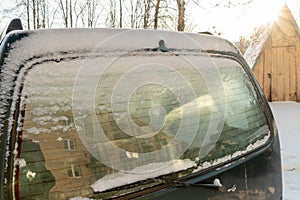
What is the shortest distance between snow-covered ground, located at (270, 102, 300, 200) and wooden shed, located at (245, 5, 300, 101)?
0.55 meters

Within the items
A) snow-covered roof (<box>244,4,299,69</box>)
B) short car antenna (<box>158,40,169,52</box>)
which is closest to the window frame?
short car antenna (<box>158,40,169,52</box>)

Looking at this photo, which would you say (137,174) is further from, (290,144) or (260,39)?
(260,39)

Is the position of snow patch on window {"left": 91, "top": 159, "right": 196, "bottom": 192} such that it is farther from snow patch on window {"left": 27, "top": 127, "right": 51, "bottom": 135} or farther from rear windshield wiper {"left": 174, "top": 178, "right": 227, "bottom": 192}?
snow patch on window {"left": 27, "top": 127, "right": 51, "bottom": 135}

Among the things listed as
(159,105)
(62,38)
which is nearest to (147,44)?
(159,105)

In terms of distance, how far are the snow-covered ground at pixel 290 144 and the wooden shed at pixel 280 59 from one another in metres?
0.55

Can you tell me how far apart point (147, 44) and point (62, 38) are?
0.41 meters

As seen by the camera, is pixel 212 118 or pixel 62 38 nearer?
pixel 62 38

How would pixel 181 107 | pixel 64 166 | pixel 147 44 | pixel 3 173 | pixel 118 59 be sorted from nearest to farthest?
1. pixel 3 173
2. pixel 64 166
3. pixel 118 59
4. pixel 147 44
5. pixel 181 107

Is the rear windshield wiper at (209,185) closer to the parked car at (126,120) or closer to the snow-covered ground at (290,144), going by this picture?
the parked car at (126,120)

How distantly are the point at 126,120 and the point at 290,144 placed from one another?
20.3 feet

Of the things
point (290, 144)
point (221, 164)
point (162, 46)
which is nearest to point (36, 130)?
point (162, 46)

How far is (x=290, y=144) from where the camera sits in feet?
22.5

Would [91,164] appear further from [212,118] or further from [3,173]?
[212,118]

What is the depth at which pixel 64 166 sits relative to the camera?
124cm
